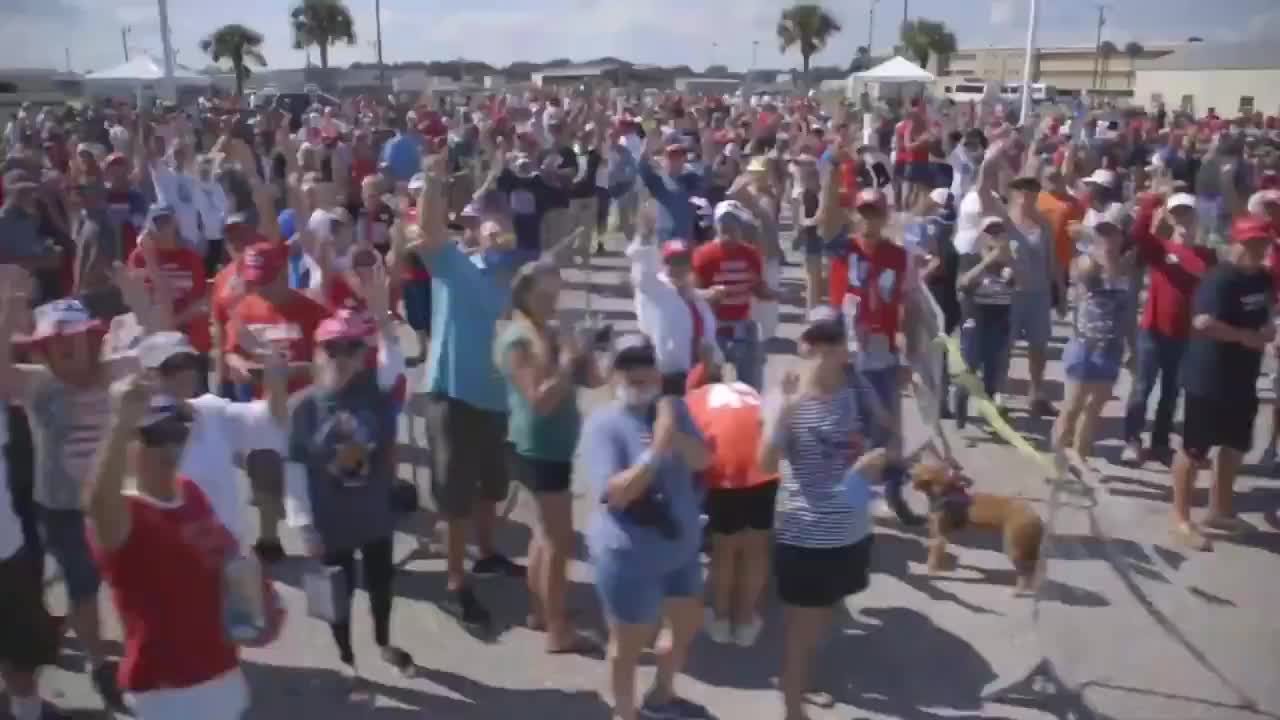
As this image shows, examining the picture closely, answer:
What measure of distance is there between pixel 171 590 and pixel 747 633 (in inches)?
110

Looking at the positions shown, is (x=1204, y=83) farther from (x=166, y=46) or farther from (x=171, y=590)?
(x=171, y=590)

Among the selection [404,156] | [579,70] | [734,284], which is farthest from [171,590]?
[579,70]

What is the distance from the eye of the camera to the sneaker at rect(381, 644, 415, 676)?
16.2 feet

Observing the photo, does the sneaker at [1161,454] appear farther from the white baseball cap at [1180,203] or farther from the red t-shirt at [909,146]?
the red t-shirt at [909,146]

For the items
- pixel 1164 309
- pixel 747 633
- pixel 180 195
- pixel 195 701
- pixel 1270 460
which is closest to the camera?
pixel 195 701

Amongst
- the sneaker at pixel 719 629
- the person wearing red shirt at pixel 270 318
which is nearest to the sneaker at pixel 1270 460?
the sneaker at pixel 719 629

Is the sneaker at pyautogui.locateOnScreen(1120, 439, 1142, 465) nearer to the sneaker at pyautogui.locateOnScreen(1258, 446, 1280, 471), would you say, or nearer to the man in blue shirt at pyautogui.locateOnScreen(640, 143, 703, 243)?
the sneaker at pyautogui.locateOnScreen(1258, 446, 1280, 471)

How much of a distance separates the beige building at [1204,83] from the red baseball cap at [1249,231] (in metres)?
29.7

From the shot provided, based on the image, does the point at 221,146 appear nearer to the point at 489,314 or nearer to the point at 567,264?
the point at 567,264

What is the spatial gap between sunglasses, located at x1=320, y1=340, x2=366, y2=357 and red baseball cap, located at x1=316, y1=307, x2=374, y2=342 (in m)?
0.01

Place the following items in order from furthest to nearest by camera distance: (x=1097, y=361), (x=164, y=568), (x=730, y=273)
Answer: (x=1097, y=361), (x=730, y=273), (x=164, y=568)

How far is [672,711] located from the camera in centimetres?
461

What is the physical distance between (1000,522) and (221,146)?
33.4 feet

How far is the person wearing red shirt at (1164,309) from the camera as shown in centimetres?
699
